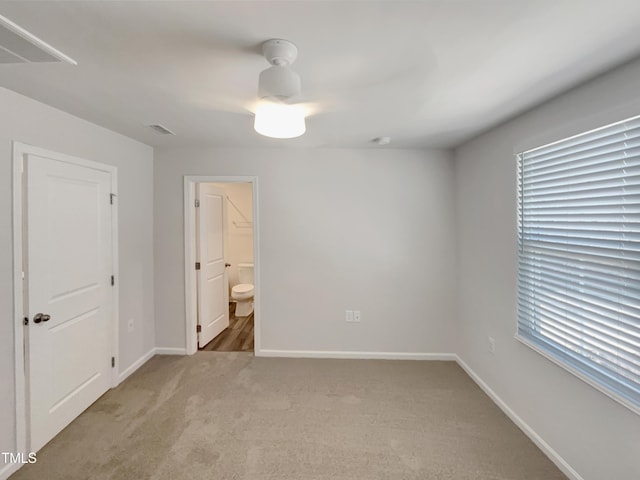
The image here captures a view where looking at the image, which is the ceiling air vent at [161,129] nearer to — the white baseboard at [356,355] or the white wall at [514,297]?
the white baseboard at [356,355]

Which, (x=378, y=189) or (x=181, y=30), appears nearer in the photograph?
(x=181, y=30)

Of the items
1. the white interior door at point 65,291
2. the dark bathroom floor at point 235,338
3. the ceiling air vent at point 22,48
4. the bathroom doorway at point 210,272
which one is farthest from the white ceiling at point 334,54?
the dark bathroom floor at point 235,338

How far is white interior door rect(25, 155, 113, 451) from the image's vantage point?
1.90 meters

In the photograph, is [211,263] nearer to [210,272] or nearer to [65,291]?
[210,272]

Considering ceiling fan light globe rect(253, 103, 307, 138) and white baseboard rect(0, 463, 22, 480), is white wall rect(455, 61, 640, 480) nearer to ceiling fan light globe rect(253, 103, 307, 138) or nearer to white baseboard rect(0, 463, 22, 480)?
ceiling fan light globe rect(253, 103, 307, 138)

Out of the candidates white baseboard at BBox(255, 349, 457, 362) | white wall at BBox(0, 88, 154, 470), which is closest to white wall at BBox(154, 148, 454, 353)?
white baseboard at BBox(255, 349, 457, 362)

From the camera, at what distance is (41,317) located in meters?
1.93

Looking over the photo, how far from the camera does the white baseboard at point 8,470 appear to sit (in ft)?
5.55

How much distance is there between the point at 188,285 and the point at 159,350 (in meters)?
0.84

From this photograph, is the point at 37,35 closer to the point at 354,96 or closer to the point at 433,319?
the point at 354,96

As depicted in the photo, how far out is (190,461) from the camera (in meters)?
1.82

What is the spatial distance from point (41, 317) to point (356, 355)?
2.79 meters

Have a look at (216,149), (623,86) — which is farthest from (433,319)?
(216,149)

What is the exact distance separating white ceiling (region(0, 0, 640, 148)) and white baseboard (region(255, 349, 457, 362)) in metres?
2.49
